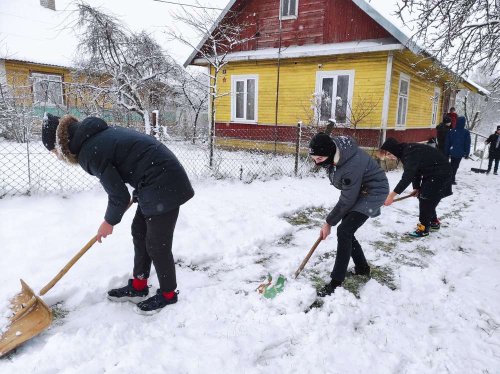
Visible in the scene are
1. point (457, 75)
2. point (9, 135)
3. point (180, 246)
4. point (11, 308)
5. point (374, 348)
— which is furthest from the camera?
point (9, 135)

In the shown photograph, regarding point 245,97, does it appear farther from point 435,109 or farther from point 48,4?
point 48,4

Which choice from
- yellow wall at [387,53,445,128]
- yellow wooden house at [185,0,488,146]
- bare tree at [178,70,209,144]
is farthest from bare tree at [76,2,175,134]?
yellow wall at [387,53,445,128]

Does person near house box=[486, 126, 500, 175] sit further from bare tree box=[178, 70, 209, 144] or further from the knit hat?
bare tree box=[178, 70, 209, 144]

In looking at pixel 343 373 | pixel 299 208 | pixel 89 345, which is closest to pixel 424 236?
pixel 299 208

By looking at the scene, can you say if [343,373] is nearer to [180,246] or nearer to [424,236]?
[180,246]

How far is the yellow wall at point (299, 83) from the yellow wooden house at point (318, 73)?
0.03 meters

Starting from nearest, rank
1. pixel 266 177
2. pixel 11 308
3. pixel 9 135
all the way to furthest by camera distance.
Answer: pixel 11 308, pixel 266 177, pixel 9 135

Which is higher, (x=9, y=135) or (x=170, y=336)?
(x=9, y=135)

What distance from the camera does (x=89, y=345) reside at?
2.20 metres

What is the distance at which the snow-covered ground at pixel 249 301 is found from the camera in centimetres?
216

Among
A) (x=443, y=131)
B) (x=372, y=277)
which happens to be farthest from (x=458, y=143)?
(x=372, y=277)

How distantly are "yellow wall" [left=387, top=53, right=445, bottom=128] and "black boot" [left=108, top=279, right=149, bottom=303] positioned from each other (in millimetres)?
7683

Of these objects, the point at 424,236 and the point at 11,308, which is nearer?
the point at 11,308

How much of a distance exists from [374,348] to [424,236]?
2804 millimetres
